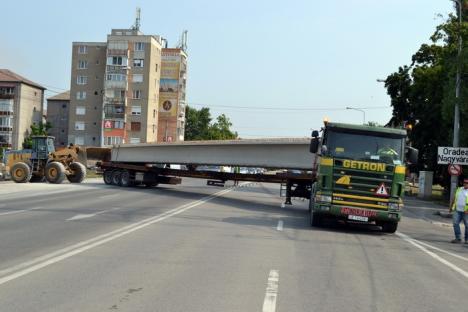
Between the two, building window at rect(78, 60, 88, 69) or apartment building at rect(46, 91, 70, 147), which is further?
apartment building at rect(46, 91, 70, 147)

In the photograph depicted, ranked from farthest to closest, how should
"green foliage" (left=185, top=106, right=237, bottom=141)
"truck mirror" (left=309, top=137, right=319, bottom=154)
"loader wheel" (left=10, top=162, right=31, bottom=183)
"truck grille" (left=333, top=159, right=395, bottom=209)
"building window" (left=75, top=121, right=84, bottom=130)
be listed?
"green foliage" (left=185, top=106, right=237, bottom=141), "building window" (left=75, top=121, right=84, bottom=130), "loader wheel" (left=10, top=162, right=31, bottom=183), "truck mirror" (left=309, top=137, right=319, bottom=154), "truck grille" (left=333, top=159, right=395, bottom=209)

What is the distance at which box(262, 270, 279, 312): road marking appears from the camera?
6800 millimetres

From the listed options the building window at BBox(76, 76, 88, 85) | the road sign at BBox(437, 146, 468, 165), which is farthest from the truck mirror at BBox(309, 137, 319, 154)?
the building window at BBox(76, 76, 88, 85)

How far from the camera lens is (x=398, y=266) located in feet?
34.8

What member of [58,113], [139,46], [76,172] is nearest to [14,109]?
[58,113]

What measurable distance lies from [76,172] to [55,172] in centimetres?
264

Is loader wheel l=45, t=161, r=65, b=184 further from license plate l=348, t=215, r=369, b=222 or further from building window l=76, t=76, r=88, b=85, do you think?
building window l=76, t=76, r=88, b=85

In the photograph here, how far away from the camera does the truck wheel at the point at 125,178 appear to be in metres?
36.5

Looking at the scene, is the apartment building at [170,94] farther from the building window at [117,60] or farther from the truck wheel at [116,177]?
the truck wheel at [116,177]

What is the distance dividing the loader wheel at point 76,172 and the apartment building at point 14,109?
64.1 m

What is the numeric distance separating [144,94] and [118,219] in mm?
78836

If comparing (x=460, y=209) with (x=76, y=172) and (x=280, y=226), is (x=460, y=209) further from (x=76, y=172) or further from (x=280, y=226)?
(x=76, y=172)

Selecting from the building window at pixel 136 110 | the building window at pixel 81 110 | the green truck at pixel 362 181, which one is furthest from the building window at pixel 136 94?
the green truck at pixel 362 181

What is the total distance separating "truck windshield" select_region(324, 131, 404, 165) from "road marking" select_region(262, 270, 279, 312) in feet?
24.6
